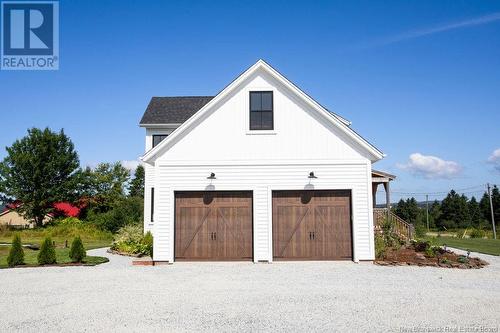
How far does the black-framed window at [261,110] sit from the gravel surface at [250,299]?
520 centimetres

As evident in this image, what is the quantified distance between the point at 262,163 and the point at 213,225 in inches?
113

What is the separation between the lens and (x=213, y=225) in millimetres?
15047

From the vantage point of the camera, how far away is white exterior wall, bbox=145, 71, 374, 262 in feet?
48.8

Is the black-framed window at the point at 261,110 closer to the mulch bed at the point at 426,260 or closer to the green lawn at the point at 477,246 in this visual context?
the mulch bed at the point at 426,260

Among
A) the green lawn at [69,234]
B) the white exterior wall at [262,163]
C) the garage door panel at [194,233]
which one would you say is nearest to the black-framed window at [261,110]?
the white exterior wall at [262,163]

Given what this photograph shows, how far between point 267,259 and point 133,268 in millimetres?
4598

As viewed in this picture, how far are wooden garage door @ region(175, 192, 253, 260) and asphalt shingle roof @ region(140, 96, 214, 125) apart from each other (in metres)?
7.85

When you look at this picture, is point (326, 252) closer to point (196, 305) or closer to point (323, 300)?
point (323, 300)

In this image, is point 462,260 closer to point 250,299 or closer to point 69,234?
point 250,299

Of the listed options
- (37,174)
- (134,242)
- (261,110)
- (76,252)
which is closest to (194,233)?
(76,252)

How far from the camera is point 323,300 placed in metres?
8.67

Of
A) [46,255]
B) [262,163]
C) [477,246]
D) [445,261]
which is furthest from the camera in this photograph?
[477,246]

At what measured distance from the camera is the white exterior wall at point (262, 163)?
14.9m

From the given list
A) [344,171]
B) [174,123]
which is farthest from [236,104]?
[174,123]
